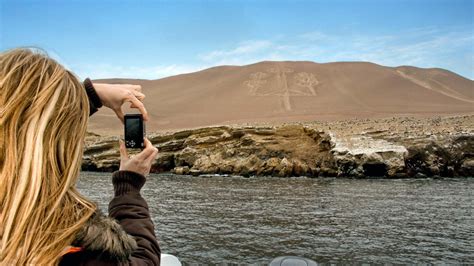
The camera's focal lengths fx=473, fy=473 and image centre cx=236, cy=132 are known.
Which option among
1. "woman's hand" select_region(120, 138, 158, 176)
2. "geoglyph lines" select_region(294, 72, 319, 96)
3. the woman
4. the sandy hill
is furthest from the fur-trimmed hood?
"geoglyph lines" select_region(294, 72, 319, 96)

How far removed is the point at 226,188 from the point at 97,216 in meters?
22.2

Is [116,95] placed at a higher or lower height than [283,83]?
lower

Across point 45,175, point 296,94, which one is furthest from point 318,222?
point 296,94

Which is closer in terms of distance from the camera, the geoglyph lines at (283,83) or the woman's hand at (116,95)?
the woman's hand at (116,95)

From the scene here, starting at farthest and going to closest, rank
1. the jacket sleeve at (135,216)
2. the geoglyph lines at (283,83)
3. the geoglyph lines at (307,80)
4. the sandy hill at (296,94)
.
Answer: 1. the geoglyph lines at (307,80)
2. the geoglyph lines at (283,83)
3. the sandy hill at (296,94)
4. the jacket sleeve at (135,216)

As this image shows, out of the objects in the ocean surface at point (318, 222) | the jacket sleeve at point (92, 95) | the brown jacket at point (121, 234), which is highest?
the jacket sleeve at point (92, 95)

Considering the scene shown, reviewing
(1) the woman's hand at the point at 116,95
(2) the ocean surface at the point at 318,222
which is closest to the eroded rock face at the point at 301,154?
(2) the ocean surface at the point at 318,222

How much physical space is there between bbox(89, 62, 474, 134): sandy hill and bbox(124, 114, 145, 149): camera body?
299 feet

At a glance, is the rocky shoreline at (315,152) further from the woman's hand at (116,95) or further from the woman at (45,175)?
the woman at (45,175)

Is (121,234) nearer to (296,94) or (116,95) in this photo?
(116,95)

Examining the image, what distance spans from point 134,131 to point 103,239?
2.48 ft

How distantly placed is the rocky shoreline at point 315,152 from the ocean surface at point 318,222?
415 cm

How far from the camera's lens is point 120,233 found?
1.52 metres

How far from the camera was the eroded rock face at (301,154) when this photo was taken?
2825 cm
